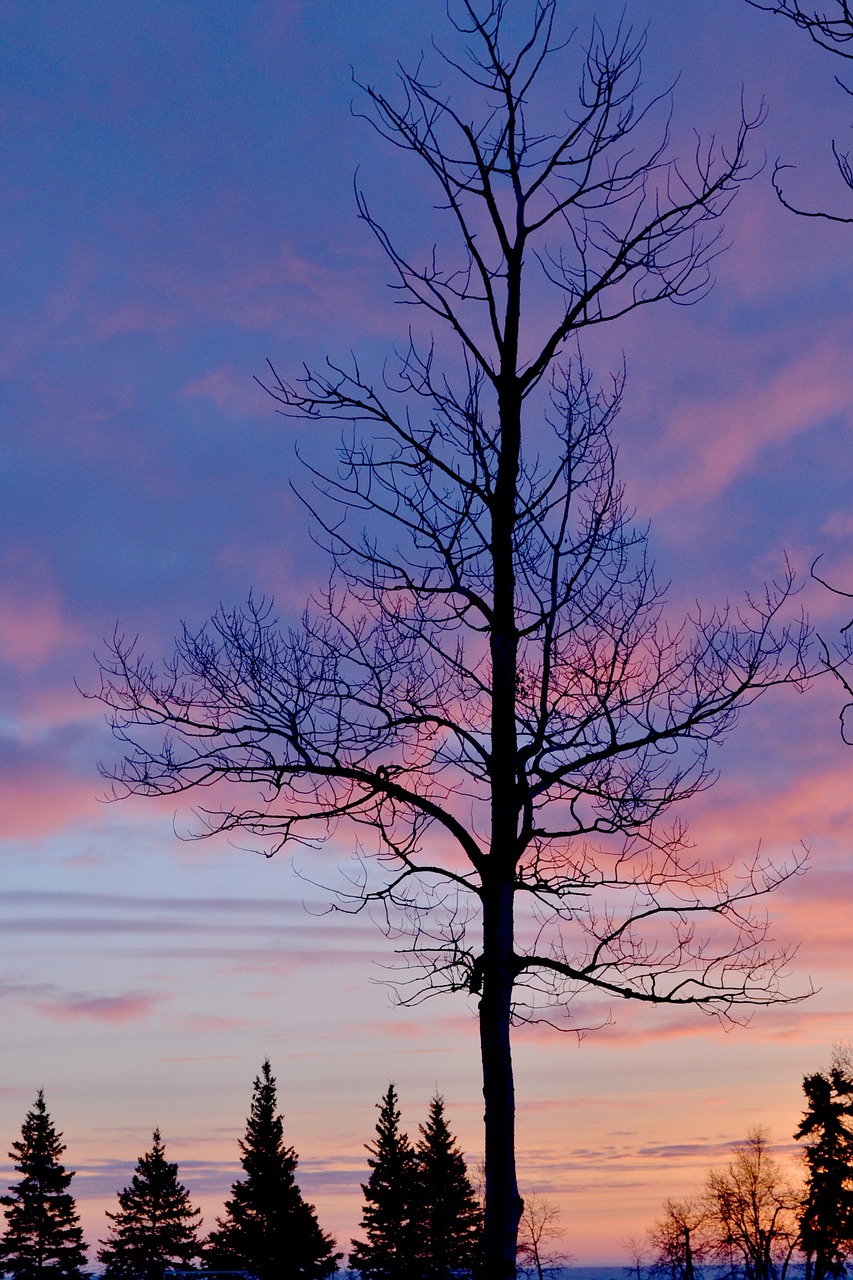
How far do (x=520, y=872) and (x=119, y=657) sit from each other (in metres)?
3.54

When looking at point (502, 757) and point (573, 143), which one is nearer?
point (502, 757)

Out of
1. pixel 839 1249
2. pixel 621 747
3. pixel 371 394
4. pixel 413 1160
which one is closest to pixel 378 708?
pixel 621 747

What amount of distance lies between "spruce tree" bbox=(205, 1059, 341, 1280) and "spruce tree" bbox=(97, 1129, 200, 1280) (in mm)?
8469

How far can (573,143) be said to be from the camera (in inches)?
459

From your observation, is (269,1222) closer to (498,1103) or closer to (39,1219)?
(39,1219)

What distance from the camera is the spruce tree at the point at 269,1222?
221ft

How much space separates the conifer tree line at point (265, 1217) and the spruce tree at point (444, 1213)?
0.06m

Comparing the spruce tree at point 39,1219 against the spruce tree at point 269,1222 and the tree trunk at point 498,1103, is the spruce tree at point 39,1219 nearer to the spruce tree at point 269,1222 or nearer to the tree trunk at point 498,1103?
the spruce tree at point 269,1222

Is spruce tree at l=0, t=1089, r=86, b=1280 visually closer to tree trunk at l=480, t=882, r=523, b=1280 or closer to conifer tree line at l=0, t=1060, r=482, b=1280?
conifer tree line at l=0, t=1060, r=482, b=1280

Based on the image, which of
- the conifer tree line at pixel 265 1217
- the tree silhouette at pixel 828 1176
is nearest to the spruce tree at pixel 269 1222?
the conifer tree line at pixel 265 1217

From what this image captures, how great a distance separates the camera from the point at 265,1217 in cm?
6844

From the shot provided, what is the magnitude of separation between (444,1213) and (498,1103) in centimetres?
7149

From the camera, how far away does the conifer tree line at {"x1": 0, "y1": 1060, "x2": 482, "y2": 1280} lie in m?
68.4

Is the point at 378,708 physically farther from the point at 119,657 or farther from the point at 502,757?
the point at 119,657
